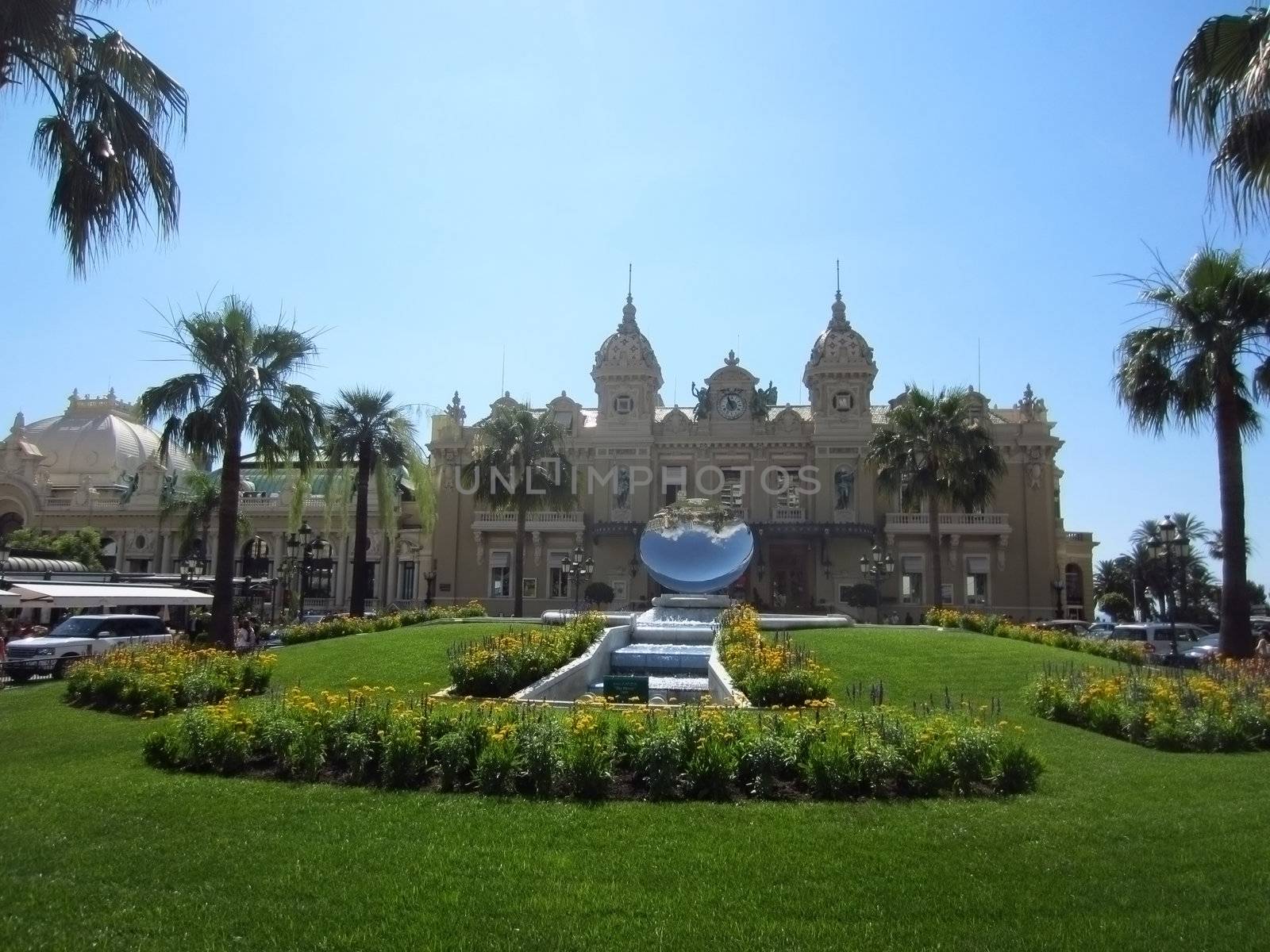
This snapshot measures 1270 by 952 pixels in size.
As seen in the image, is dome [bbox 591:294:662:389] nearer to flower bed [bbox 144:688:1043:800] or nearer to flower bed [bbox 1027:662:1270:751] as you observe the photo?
flower bed [bbox 1027:662:1270:751]

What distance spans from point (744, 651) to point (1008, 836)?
10.4m

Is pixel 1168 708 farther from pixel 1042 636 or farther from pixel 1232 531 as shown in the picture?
pixel 1042 636

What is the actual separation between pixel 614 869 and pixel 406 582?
5118 cm

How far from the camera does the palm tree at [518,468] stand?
1505 inches

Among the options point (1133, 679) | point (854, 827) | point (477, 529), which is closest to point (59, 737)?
point (854, 827)

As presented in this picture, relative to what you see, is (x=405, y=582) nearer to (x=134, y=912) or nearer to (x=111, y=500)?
(x=111, y=500)

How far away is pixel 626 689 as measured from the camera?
46.6ft

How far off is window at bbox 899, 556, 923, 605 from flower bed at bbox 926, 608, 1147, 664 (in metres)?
15.9

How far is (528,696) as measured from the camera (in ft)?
50.8

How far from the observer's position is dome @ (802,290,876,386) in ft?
163

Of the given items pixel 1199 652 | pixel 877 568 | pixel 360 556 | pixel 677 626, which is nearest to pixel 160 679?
pixel 677 626

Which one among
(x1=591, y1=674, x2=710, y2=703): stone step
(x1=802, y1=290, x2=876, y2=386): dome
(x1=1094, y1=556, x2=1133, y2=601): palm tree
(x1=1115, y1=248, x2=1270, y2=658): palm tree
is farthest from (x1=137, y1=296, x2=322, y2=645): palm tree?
(x1=1094, y1=556, x2=1133, y2=601): palm tree

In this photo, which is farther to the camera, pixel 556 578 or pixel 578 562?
pixel 556 578

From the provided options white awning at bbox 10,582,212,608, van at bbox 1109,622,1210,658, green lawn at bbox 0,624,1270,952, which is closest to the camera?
green lawn at bbox 0,624,1270,952
